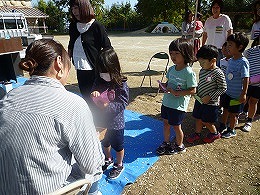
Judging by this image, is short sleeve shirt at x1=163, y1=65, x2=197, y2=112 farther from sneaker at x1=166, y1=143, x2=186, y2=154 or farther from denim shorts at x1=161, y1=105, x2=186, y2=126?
sneaker at x1=166, y1=143, x2=186, y2=154

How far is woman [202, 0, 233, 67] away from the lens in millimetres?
3986

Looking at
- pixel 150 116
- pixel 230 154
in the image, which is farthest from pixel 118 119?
pixel 150 116

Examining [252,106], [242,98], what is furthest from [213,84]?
[252,106]

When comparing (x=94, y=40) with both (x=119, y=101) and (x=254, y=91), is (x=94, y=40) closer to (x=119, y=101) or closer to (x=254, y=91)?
(x=119, y=101)

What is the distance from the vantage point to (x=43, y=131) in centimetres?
103

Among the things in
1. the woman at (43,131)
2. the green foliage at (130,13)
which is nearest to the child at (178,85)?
the woman at (43,131)

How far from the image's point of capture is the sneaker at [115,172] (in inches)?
96.3

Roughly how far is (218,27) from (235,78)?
4.69 ft

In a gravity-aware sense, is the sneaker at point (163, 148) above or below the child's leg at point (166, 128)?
below

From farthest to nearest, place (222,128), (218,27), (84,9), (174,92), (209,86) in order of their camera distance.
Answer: (218,27)
(222,128)
(209,86)
(84,9)
(174,92)

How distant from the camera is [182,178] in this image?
250cm

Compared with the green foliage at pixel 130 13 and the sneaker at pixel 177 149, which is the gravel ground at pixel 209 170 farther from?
the green foliage at pixel 130 13

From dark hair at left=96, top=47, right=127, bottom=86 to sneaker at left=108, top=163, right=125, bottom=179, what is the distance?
958mm

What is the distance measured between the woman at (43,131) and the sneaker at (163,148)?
1763mm
